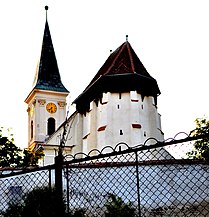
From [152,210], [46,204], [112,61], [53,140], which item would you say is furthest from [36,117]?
[46,204]

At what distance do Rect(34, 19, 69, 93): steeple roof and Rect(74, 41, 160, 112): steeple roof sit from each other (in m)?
11.1

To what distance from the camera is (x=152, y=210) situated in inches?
348

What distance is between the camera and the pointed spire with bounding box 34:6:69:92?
146 feet

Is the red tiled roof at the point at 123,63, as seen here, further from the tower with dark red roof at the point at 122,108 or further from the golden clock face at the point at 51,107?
the golden clock face at the point at 51,107

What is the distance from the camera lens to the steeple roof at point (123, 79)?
101 feet

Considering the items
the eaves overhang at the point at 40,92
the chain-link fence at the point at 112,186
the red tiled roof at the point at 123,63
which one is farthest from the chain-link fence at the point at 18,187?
the eaves overhang at the point at 40,92

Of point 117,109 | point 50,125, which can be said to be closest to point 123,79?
point 117,109

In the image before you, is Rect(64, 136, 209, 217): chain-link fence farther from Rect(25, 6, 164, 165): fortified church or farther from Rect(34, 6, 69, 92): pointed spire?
Rect(34, 6, 69, 92): pointed spire

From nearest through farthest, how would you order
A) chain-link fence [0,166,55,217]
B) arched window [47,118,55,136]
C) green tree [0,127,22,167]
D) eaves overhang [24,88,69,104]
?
chain-link fence [0,166,55,217], green tree [0,127,22,167], eaves overhang [24,88,69,104], arched window [47,118,55,136]

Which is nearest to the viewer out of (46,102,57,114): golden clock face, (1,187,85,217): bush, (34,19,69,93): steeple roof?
(1,187,85,217): bush

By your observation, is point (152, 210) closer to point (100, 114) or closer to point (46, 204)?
point (46, 204)

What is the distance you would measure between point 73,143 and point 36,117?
31.5 ft

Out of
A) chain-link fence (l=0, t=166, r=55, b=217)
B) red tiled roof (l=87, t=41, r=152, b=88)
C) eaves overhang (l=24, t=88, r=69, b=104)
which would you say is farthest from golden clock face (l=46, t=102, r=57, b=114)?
chain-link fence (l=0, t=166, r=55, b=217)

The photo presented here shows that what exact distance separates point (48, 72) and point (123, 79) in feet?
52.4
